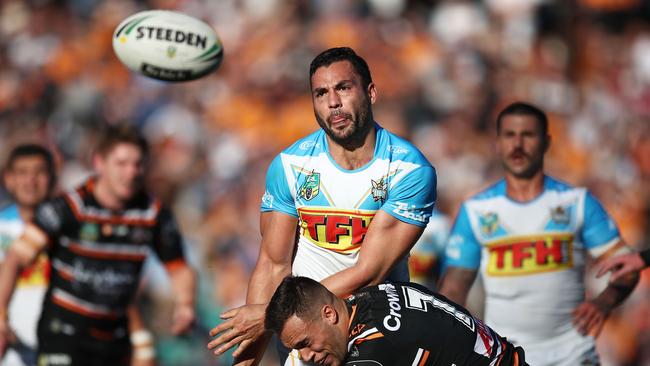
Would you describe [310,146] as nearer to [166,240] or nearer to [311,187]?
[311,187]

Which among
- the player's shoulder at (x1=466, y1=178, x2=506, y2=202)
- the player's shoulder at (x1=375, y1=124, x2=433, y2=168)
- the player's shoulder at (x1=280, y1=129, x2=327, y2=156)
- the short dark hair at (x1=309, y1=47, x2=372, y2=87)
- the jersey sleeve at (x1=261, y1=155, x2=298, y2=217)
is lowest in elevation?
the player's shoulder at (x1=466, y1=178, x2=506, y2=202)

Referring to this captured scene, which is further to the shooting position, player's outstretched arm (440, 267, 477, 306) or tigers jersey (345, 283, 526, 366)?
player's outstretched arm (440, 267, 477, 306)

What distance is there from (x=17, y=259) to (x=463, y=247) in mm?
3143

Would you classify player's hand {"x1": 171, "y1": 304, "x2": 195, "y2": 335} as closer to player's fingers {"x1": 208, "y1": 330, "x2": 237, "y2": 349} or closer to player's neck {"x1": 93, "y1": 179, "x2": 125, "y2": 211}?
player's neck {"x1": 93, "y1": 179, "x2": 125, "y2": 211}

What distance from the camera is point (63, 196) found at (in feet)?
24.0

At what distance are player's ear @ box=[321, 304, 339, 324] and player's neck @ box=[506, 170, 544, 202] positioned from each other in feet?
9.76

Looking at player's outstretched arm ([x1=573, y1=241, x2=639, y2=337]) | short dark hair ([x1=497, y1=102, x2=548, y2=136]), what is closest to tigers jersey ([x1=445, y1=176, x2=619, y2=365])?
player's outstretched arm ([x1=573, y1=241, x2=639, y2=337])

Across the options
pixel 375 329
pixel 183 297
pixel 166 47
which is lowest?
pixel 183 297

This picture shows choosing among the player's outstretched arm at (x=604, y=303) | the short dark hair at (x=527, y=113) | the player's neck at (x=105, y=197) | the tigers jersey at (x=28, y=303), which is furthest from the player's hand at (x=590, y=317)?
the tigers jersey at (x=28, y=303)

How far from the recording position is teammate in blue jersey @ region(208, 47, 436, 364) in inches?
204

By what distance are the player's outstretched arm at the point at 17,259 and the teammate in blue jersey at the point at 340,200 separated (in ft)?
7.18

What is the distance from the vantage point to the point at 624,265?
6.14 m

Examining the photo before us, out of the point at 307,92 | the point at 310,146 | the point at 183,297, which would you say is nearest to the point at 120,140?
the point at 183,297

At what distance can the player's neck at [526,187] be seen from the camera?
725cm
